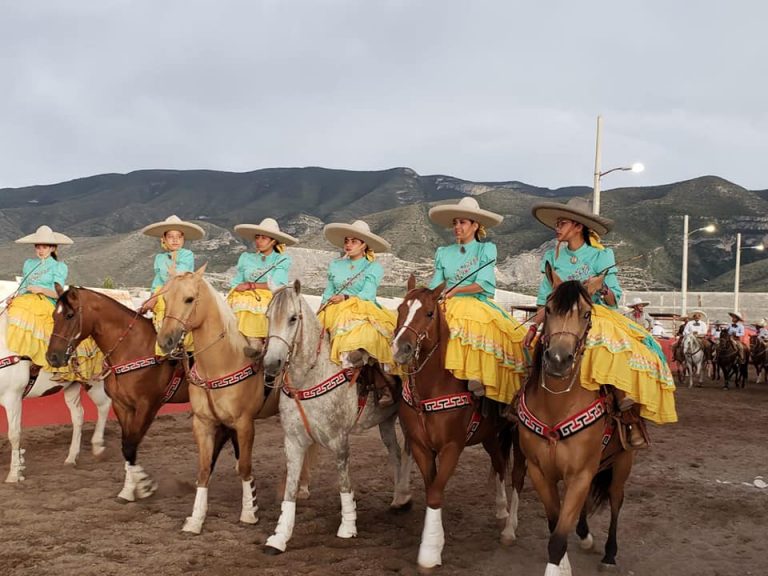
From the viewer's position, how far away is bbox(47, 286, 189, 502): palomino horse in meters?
6.28

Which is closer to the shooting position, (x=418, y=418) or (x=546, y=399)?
(x=546, y=399)

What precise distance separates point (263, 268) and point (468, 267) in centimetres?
245

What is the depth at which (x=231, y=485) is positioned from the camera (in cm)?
739

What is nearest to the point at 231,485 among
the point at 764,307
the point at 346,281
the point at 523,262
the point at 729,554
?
the point at 346,281

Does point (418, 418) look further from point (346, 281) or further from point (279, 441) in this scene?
point (279, 441)

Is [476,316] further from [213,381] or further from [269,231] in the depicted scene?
[269,231]

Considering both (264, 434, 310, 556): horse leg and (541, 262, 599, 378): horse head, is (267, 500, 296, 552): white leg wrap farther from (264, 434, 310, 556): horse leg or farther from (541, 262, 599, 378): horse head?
(541, 262, 599, 378): horse head

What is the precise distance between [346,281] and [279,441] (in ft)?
16.4

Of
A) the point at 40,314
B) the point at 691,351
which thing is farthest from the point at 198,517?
the point at 691,351

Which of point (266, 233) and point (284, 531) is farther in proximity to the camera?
point (266, 233)

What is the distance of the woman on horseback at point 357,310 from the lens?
5363 millimetres

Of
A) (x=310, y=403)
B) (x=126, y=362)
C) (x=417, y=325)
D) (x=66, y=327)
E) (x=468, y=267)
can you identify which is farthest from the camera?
(x=126, y=362)

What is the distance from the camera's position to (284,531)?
16.9 feet

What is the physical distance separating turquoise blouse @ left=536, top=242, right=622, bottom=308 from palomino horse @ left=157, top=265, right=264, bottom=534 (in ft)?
9.49
